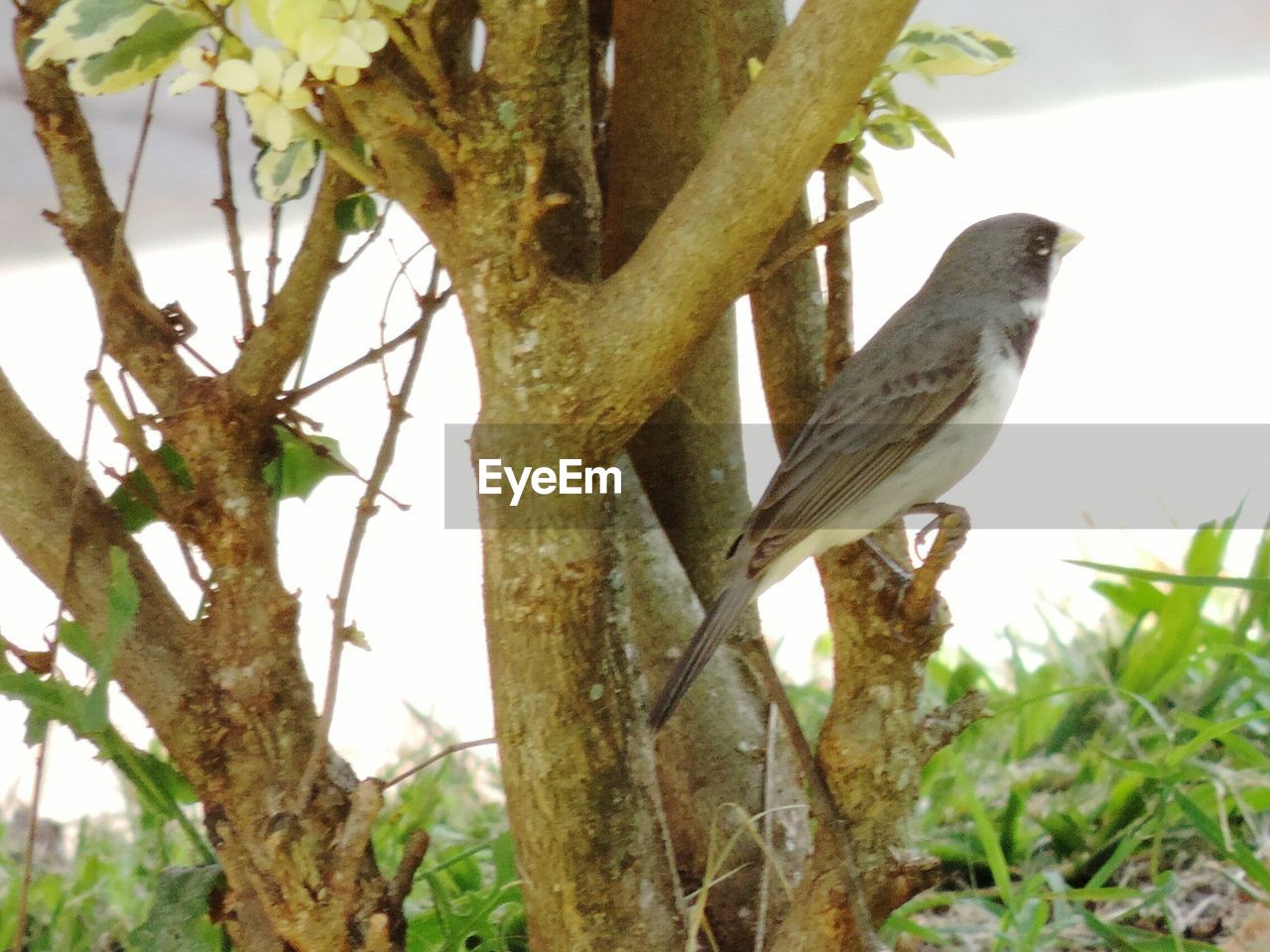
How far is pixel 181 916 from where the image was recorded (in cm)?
142

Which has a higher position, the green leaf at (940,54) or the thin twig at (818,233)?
the green leaf at (940,54)

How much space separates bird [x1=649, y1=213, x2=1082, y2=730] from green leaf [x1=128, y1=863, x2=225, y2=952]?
1.76 ft

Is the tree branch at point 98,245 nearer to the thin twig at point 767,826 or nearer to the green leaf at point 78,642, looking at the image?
the green leaf at point 78,642

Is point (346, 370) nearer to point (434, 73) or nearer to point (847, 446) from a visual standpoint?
point (434, 73)

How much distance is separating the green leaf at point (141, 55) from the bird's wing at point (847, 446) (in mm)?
744

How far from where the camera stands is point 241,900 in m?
1.37

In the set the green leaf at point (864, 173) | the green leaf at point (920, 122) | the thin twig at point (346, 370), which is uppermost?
the green leaf at point (920, 122)

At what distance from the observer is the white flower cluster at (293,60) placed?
1028mm

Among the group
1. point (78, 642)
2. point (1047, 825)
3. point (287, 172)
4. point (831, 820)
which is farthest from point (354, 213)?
point (1047, 825)

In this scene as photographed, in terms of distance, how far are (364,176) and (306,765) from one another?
582 millimetres

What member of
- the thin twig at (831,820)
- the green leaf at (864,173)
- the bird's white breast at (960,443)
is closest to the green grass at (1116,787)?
the bird's white breast at (960,443)

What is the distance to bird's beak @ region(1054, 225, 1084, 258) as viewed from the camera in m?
1.82

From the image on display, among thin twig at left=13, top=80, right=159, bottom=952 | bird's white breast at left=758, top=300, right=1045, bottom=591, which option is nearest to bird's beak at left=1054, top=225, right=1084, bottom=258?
bird's white breast at left=758, top=300, right=1045, bottom=591

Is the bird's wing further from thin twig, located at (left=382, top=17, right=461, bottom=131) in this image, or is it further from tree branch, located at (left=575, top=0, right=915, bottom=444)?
thin twig, located at (left=382, top=17, right=461, bottom=131)
